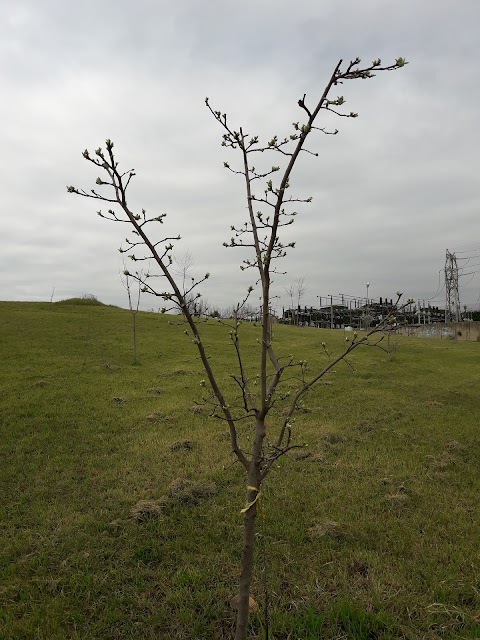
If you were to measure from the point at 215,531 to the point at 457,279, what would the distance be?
4606 centimetres

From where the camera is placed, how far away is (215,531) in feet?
14.9

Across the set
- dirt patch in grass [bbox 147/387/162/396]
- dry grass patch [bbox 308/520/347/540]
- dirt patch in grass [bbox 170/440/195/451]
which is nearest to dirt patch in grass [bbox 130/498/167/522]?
dry grass patch [bbox 308/520/347/540]

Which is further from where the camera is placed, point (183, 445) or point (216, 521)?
point (183, 445)

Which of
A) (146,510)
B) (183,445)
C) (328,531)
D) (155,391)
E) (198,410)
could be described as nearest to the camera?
(328,531)

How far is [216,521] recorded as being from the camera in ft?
15.7

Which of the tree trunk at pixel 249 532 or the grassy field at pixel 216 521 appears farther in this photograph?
the grassy field at pixel 216 521

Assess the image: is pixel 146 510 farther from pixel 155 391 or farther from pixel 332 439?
pixel 155 391

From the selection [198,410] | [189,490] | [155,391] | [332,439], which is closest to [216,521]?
[189,490]

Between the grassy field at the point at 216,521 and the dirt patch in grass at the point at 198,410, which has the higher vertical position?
the dirt patch in grass at the point at 198,410

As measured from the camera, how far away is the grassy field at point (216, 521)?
326 cm

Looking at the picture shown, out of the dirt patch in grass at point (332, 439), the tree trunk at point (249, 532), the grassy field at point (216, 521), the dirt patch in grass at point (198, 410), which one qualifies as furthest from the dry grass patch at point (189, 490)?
the dirt patch in grass at point (198, 410)

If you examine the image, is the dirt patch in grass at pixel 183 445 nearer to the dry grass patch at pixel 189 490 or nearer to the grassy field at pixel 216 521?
the grassy field at pixel 216 521

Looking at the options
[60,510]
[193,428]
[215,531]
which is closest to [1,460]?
[60,510]

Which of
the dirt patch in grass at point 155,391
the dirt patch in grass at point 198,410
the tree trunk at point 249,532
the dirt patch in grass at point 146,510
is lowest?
the dirt patch in grass at point 146,510
